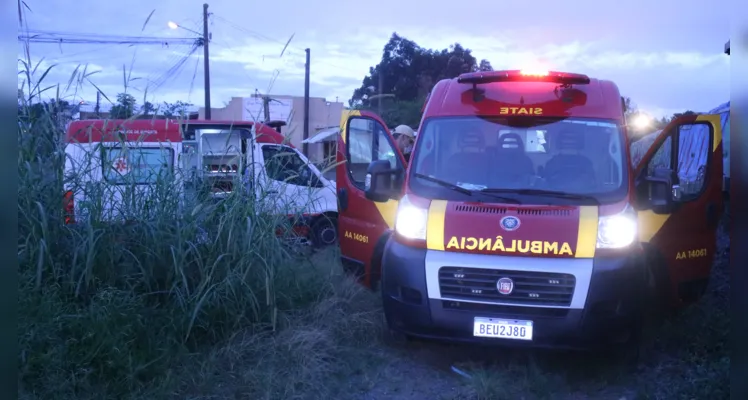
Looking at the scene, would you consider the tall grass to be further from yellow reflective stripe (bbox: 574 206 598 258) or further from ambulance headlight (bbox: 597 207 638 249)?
ambulance headlight (bbox: 597 207 638 249)

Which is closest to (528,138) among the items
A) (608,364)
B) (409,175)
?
(409,175)

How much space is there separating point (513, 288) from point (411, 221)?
96 cm

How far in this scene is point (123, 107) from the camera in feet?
19.7

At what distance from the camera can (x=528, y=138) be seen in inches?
242

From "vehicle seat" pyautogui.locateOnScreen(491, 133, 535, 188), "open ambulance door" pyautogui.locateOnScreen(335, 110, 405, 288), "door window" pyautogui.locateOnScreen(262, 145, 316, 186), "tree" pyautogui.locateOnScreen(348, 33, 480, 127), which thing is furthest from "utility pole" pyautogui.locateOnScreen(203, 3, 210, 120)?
"vehicle seat" pyautogui.locateOnScreen(491, 133, 535, 188)

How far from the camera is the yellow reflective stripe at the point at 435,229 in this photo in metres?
5.43

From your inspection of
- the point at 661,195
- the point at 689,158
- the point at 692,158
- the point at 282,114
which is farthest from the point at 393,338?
the point at 689,158

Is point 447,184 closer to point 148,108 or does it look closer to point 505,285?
point 505,285

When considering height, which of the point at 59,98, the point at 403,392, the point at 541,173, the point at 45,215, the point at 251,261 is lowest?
the point at 403,392

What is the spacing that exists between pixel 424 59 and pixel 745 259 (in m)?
19.2

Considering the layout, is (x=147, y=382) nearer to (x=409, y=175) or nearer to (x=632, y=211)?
(x=409, y=175)

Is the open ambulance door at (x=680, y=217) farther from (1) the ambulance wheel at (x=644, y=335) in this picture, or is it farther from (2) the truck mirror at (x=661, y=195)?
(1) the ambulance wheel at (x=644, y=335)

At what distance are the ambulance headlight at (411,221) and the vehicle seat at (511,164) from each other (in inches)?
27.4

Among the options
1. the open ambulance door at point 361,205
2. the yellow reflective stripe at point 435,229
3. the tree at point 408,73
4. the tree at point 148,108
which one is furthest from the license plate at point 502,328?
the tree at point 408,73
